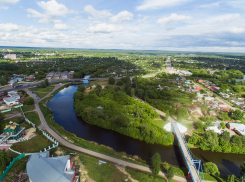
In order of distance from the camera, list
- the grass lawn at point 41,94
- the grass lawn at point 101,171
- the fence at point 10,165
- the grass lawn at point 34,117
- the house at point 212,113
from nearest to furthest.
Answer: the fence at point 10,165 → the grass lawn at point 101,171 → the grass lawn at point 34,117 → the house at point 212,113 → the grass lawn at point 41,94

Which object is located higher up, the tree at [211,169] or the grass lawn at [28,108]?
the grass lawn at [28,108]

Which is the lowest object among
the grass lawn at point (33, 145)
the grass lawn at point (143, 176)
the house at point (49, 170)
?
the grass lawn at point (143, 176)

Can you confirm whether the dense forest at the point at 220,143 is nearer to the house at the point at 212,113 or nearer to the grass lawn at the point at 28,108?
the house at the point at 212,113

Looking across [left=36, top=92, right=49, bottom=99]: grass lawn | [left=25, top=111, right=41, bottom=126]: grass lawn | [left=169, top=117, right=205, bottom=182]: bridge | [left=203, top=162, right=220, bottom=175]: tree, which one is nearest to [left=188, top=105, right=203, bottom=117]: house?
[left=169, top=117, right=205, bottom=182]: bridge

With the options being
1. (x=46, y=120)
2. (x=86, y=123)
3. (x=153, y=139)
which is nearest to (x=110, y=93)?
(x=86, y=123)

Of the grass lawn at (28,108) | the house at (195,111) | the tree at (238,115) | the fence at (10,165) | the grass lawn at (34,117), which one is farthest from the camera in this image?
the grass lawn at (28,108)

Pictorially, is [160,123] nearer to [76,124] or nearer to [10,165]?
[76,124]

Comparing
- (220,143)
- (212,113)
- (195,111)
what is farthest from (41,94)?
(212,113)

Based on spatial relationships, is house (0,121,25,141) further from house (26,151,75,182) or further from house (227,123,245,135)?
house (227,123,245,135)

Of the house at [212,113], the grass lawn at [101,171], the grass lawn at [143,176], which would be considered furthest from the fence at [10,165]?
the house at [212,113]
